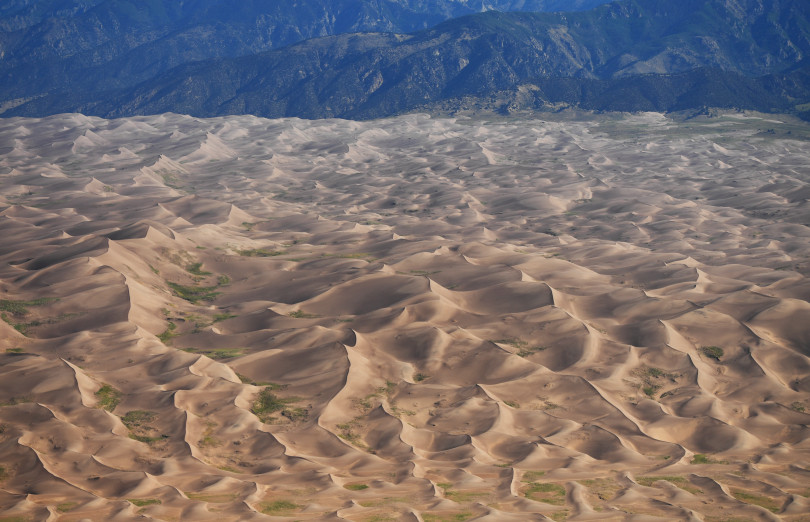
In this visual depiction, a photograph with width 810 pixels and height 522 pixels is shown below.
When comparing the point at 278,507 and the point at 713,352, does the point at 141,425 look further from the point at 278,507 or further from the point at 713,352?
the point at 713,352

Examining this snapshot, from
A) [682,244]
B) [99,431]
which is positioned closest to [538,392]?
[99,431]

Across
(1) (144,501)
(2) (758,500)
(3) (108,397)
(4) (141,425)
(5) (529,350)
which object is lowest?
(5) (529,350)

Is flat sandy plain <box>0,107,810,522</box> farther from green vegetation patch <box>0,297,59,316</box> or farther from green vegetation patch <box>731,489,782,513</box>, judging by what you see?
green vegetation patch <box>0,297,59,316</box>

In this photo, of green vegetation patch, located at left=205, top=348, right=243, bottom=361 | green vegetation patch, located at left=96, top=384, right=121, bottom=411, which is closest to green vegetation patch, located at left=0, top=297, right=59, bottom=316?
green vegetation patch, located at left=205, top=348, right=243, bottom=361

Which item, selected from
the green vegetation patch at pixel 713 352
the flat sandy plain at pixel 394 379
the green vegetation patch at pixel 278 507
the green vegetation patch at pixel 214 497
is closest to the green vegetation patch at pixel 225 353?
the flat sandy plain at pixel 394 379

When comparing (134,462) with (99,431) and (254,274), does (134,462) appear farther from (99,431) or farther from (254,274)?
(254,274)

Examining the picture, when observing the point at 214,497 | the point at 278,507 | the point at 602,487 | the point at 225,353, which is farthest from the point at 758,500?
the point at 225,353
